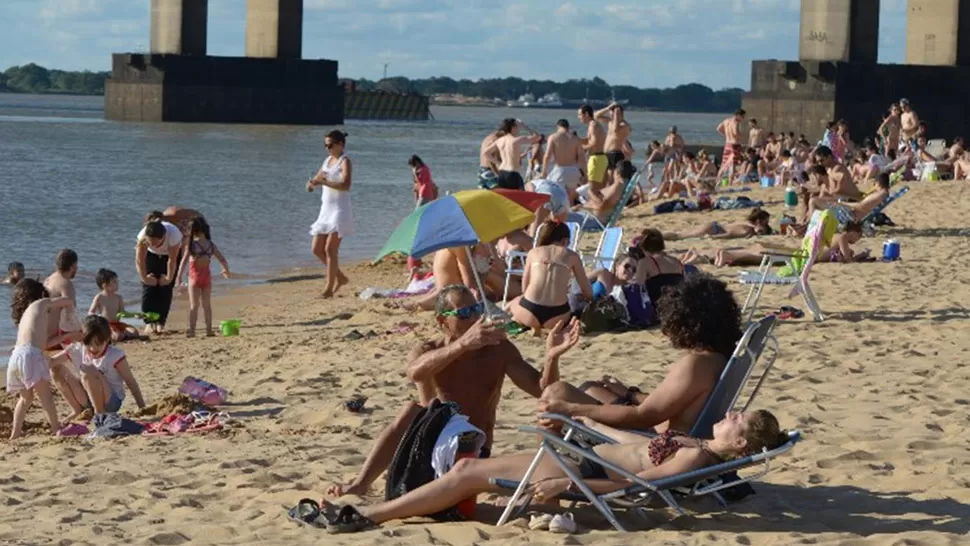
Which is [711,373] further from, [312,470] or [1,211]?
[1,211]

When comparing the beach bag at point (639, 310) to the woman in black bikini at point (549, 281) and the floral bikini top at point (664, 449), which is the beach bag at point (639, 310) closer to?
the woman in black bikini at point (549, 281)

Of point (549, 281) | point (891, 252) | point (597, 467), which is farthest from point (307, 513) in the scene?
point (891, 252)

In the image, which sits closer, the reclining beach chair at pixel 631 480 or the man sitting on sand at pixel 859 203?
the reclining beach chair at pixel 631 480

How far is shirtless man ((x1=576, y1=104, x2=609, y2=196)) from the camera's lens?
17.6 metres

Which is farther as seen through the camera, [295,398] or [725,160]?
[725,160]

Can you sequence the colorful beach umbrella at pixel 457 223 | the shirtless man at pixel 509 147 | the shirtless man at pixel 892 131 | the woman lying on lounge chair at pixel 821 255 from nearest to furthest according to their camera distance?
the colorful beach umbrella at pixel 457 223
the woman lying on lounge chair at pixel 821 255
the shirtless man at pixel 509 147
the shirtless man at pixel 892 131

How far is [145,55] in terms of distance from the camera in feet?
210

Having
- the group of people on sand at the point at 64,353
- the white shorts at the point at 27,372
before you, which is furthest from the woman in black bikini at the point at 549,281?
the white shorts at the point at 27,372

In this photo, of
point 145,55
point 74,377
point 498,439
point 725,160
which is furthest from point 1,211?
point 145,55

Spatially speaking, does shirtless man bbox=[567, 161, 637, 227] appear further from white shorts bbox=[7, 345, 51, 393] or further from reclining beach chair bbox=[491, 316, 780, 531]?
reclining beach chair bbox=[491, 316, 780, 531]

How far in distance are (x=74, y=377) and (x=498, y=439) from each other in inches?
104

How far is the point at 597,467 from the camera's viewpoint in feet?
18.0

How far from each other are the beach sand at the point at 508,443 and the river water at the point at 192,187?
3.34 m

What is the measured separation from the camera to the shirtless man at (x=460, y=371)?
5906mm
